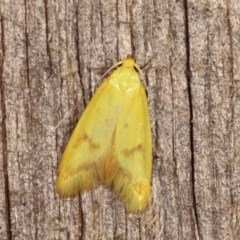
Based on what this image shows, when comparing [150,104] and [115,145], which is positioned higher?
[150,104]

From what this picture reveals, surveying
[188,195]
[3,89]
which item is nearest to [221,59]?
[188,195]

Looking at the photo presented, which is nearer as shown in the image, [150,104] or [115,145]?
[150,104]

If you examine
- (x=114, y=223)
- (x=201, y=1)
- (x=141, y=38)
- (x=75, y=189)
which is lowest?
(x=114, y=223)

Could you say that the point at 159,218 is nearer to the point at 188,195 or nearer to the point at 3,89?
the point at 188,195
